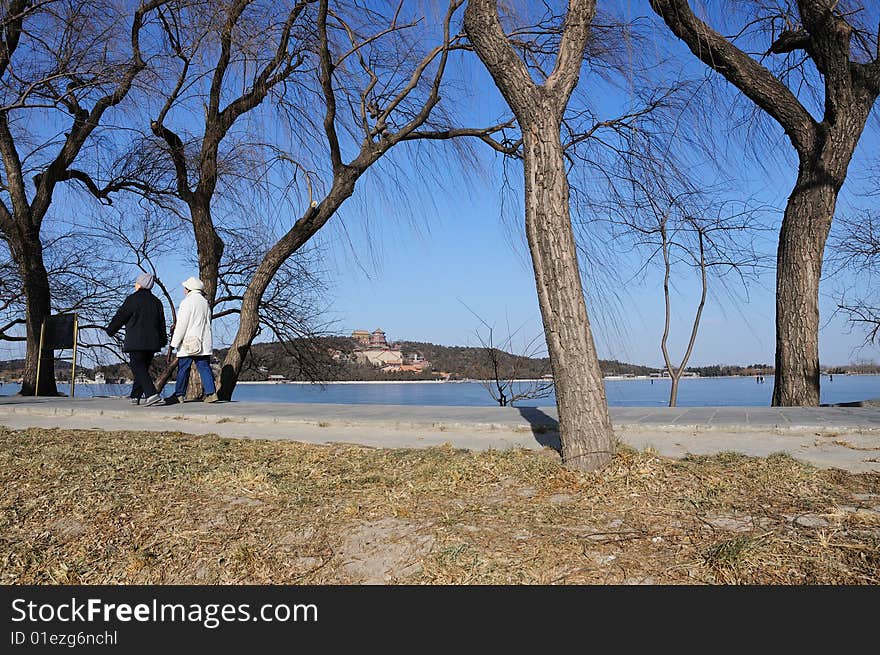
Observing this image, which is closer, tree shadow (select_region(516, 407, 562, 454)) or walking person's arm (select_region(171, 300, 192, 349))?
tree shadow (select_region(516, 407, 562, 454))

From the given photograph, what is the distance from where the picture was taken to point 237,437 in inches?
300

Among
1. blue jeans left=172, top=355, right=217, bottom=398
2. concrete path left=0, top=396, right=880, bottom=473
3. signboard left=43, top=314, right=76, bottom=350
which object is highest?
signboard left=43, top=314, right=76, bottom=350

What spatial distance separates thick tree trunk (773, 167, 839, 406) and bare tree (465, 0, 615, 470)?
593 centimetres

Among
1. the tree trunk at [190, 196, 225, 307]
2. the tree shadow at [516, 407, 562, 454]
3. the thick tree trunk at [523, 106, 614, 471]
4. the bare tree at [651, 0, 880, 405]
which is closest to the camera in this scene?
the thick tree trunk at [523, 106, 614, 471]

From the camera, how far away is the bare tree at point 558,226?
530 centimetres

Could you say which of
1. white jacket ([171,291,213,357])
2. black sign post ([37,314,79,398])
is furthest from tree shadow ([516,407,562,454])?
black sign post ([37,314,79,398])

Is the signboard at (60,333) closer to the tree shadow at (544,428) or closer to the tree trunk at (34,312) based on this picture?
the tree trunk at (34,312)

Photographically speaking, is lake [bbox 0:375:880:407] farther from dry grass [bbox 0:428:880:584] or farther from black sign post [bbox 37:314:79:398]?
dry grass [bbox 0:428:880:584]

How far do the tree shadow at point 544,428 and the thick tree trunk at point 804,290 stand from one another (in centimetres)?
386

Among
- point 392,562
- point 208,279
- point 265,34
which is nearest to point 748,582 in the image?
point 392,562

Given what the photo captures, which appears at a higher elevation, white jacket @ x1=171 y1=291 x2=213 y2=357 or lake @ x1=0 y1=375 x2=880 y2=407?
white jacket @ x1=171 y1=291 x2=213 y2=357

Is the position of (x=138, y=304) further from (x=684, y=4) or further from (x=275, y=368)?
(x=684, y=4)

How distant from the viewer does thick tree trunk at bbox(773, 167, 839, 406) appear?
33.0 feet

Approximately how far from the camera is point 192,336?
35.2 ft
